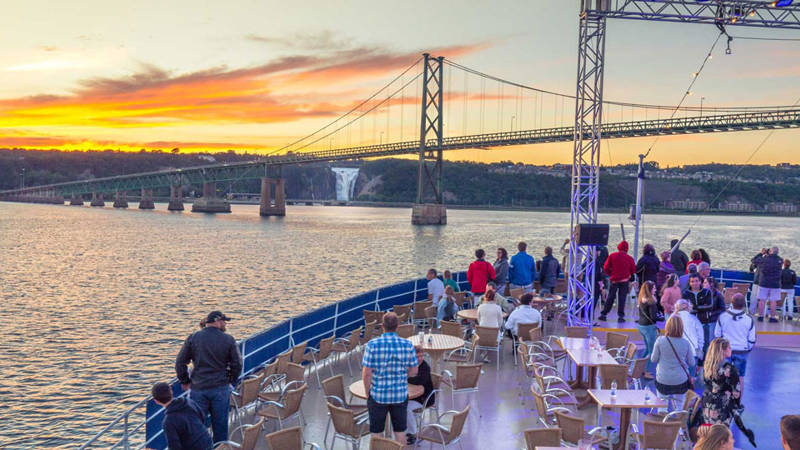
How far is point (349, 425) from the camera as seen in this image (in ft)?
17.0

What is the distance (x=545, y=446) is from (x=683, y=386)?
7.08 feet

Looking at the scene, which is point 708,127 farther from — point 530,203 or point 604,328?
point 530,203

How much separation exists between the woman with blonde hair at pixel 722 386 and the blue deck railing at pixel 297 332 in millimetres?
4627

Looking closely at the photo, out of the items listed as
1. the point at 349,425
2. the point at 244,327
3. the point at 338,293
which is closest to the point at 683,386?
the point at 349,425

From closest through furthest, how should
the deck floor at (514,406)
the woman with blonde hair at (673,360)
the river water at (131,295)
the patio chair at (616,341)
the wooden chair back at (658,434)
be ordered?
the wooden chair back at (658,434) < the woman with blonde hair at (673,360) < the deck floor at (514,406) < the patio chair at (616,341) < the river water at (131,295)

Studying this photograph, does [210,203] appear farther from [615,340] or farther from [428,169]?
[615,340]

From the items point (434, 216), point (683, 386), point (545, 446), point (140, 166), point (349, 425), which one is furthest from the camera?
point (140, 166)

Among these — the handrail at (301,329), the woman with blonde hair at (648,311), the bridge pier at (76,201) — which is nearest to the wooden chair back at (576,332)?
the woman with blonde hair at (648,311)

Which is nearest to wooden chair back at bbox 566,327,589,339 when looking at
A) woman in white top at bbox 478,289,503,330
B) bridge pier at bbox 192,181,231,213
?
woman in white top at bbox 478,289,503,330

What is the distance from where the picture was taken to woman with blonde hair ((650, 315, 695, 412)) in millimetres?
5746

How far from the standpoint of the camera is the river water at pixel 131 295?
12.7 meters

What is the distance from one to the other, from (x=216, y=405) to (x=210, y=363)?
1.43 ft

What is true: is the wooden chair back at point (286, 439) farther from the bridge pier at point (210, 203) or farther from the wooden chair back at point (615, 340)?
the bridge pier at point (210, 203)

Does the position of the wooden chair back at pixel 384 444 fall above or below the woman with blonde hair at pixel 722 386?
below
